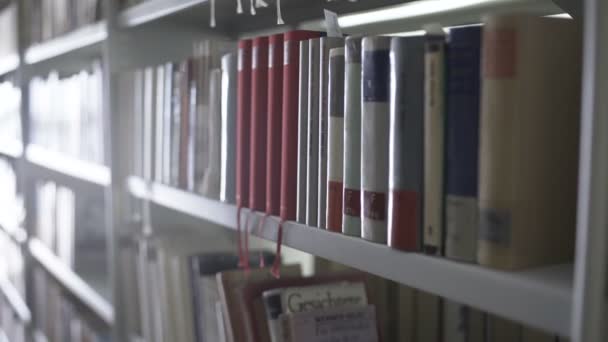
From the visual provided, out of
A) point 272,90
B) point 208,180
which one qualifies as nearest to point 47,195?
point 208,180

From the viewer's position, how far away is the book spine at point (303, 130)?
75 centimetres

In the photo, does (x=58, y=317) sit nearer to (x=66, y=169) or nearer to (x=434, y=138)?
(x=66, y=169)

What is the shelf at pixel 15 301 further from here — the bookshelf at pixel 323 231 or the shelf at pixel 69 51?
the shelf at pixel 69 51

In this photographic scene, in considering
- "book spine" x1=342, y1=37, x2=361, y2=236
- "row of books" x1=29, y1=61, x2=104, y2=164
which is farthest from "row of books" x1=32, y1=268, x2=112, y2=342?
"book spine" x1=342, y1=37, x2=361, y2=236

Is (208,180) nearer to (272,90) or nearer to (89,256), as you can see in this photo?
(272,90)

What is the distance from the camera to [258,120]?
86 cm

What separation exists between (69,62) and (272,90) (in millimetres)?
1415

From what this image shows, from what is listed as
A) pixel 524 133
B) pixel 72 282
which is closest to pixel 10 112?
pixel 72 282

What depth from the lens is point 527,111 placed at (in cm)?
50

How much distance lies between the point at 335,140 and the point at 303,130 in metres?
0.08

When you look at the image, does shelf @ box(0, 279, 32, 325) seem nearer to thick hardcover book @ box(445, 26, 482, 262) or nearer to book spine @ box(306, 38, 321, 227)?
book spine @ box(306, 38, 321, 227)

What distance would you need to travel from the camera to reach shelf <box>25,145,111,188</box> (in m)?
1.43

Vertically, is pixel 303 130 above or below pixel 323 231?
above

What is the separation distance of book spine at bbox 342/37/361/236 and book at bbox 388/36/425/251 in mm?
74
